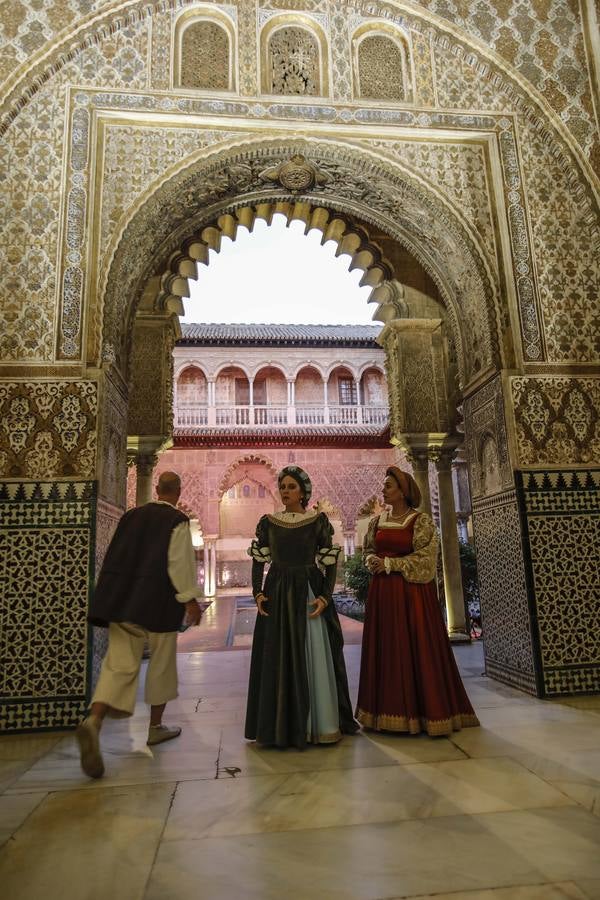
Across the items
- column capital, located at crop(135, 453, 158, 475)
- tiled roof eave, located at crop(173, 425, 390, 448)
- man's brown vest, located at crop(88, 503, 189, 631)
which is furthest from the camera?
tiled roof eave, located at crop(173, 425, 390, 448)

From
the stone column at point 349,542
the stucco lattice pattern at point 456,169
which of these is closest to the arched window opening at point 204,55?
the stucco lattice pattern at point 456,169

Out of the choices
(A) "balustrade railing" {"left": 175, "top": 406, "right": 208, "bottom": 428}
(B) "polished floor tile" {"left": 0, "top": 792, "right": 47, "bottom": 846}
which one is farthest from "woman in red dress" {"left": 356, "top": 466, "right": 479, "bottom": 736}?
(A) "balustrade railing" {"left": 175, "top": 406, "right": 208, "bottom": 428}

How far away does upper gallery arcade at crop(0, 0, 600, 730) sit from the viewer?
3758mm

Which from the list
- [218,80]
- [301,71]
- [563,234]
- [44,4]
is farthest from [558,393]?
[44,4]

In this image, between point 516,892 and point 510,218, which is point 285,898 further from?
point 510,218

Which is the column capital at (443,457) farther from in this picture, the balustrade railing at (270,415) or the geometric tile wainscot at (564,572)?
the balustrade railing at (270,415)

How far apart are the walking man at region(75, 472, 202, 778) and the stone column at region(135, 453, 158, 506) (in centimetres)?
345

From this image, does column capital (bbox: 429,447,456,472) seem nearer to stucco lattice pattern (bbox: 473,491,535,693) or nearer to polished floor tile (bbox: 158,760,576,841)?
stucco lattice pattern (bbox: 473,491,535,693)

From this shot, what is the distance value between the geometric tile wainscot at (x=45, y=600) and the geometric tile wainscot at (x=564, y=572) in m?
2.77

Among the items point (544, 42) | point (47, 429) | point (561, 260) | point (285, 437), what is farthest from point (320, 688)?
point (285, 437)

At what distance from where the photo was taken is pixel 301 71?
4605 millimetres

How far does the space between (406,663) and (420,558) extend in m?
0.53

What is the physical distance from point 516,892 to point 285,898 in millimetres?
585

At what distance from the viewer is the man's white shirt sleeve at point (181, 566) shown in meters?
2.96
